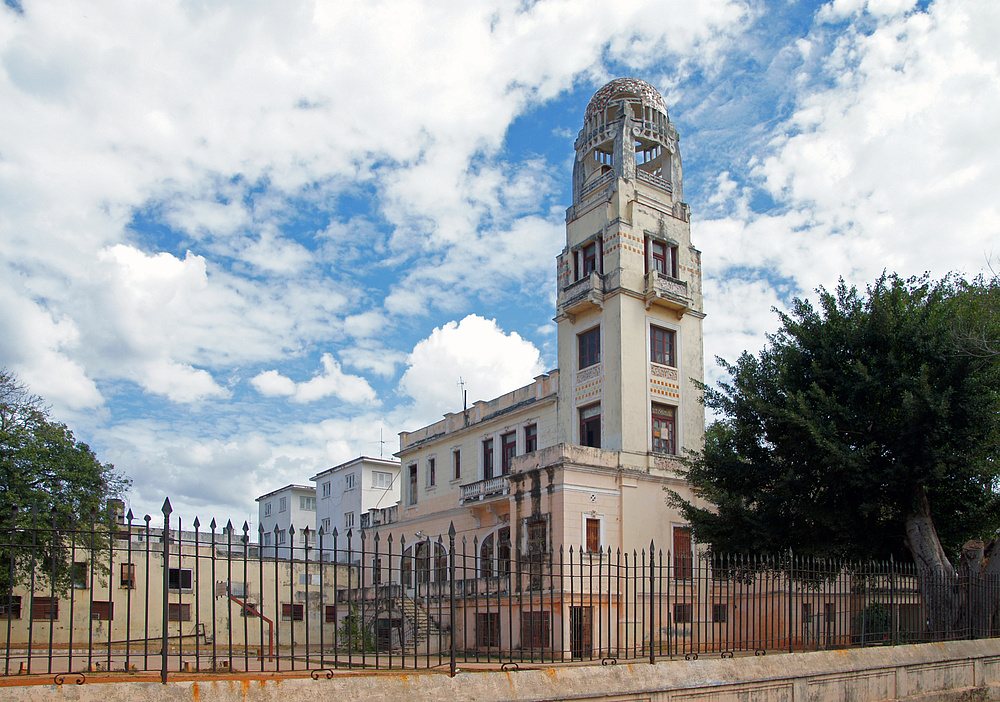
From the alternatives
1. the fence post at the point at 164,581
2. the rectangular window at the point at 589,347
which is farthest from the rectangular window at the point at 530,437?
the fence post at the point at 164,581

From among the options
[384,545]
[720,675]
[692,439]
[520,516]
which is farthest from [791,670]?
[384,545]

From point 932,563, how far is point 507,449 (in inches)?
703

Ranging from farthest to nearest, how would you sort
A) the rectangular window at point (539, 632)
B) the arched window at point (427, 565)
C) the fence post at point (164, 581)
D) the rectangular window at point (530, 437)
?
the rectangular window at point (530, 437)
the rectangular window at point (539, 632)
the arched window at point (427, 565)
the fence post at point (164, 581)

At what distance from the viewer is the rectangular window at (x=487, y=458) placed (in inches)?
1342

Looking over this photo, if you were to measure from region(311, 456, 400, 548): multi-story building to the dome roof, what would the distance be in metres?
29.0

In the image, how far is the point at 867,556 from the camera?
19.4 m

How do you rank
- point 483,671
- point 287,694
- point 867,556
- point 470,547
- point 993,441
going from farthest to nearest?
point 470,547 < point 867,556 < point 993,441 < point 483,671 < point 287,694

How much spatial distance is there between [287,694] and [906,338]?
635 inches

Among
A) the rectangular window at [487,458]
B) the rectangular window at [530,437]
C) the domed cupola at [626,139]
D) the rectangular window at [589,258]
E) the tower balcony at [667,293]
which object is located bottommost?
the rectangular window at [487,458]

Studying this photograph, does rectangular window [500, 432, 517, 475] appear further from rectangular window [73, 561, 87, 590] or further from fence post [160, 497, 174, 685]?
fence post [160, 497, 174, 685]

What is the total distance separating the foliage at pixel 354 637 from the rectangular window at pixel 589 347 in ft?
38.4

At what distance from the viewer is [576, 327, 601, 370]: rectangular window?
29.6m

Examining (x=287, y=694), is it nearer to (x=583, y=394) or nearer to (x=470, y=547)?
(x=583, y=394)

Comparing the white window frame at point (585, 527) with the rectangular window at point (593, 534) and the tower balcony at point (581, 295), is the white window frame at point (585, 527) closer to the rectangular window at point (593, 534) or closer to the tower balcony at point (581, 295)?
the rectangular window at point (593, 534)
